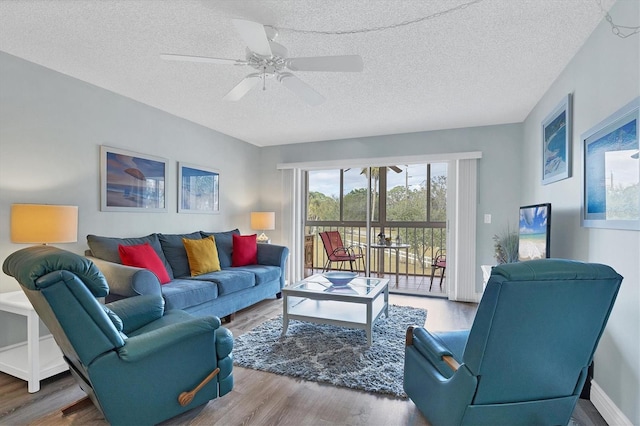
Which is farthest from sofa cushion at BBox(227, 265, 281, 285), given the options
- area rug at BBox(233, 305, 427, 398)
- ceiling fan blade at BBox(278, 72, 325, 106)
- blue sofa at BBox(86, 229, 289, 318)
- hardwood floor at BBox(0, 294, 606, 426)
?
ceiling fan blade at BBox(278, 72, 325, 106)

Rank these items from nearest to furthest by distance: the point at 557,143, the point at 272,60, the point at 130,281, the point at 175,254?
the point at 272,60 < the point at 130,281 < the point at 557,143 < the point at 175,254

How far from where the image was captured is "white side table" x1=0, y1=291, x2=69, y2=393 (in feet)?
7.18

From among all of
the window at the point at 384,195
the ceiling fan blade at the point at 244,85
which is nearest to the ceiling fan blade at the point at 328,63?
the ceiling fan blade at the point at 244,85

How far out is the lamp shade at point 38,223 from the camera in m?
2.36

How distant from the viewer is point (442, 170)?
5.76 m

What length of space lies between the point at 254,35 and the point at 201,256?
8.78 ft

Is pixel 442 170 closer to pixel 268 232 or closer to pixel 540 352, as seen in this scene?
pixel 268 232

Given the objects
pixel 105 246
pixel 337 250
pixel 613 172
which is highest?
pixel 613 172

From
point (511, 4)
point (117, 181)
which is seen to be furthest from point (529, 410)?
point (117, 181)

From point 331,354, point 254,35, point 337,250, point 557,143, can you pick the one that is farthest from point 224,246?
point 557,143

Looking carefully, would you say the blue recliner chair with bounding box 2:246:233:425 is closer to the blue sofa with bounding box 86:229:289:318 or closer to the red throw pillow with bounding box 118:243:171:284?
the blue sofa with bounding box 86:229:289:318

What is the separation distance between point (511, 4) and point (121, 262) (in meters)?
3.63

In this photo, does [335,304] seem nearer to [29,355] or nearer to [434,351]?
[434,351]

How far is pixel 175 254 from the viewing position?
3799mm
